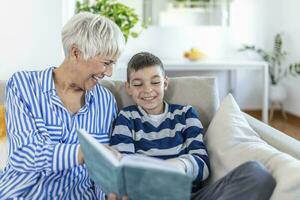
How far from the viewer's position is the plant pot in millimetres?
4770

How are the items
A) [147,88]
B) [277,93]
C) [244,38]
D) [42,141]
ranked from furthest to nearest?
[244,38], [277,93], [147,88], [42,141]

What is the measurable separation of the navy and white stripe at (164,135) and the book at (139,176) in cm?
42

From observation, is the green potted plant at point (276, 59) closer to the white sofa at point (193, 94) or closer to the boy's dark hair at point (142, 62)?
the white sofa at point (193, 94)

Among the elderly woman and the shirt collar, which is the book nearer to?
the elderly woman

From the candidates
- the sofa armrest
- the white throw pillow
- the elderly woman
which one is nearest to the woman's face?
the elderly woman

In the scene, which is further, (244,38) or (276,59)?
(244,38)

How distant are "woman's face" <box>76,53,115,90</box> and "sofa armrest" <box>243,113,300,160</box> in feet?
2.00

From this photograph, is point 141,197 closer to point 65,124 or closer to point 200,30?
point 65,124

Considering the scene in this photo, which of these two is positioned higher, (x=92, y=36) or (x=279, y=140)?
(x=92, y=36)

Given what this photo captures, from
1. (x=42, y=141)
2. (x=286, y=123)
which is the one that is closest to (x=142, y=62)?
(x=42, y=141)

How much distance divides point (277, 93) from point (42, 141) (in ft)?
12.4

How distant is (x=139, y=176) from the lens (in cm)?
103

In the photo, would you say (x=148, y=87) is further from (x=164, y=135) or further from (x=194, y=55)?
(x=194, y=55)

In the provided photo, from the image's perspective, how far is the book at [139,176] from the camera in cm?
100
